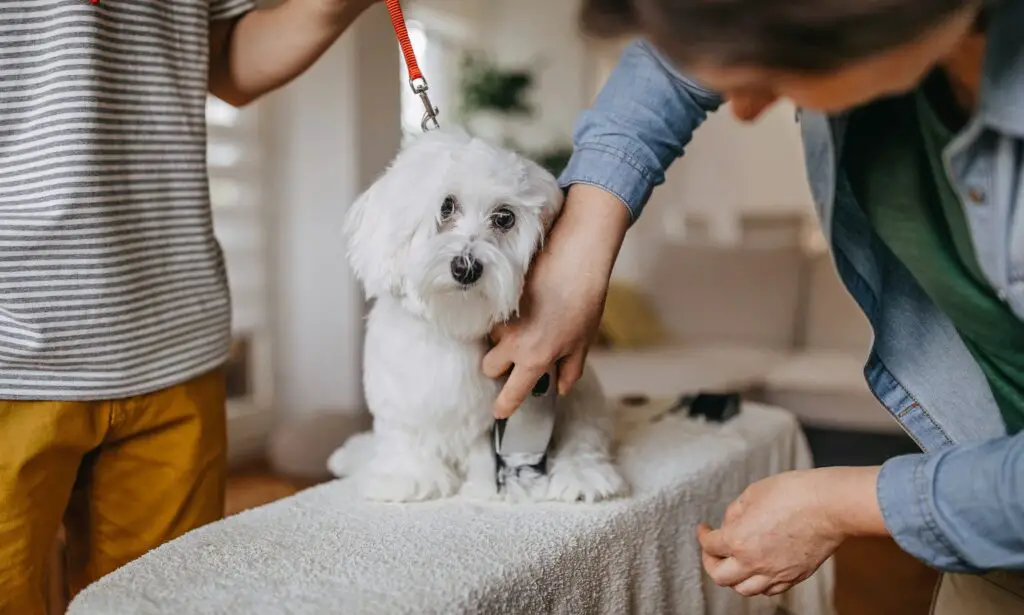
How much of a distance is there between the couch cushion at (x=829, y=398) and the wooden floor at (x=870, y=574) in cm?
59

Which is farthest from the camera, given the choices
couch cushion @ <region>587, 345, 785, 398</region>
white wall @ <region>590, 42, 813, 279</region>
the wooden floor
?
white wall @ <region>590, 42, 813, 279</region>

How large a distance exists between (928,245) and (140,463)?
91 centimetres

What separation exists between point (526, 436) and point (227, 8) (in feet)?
2.25

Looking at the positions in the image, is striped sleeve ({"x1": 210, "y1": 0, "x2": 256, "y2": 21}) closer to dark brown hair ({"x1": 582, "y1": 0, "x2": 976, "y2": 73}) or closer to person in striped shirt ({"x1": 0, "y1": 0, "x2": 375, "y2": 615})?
person in striped shirt ({"x1": 0, "y1": 0, "x2": 375, "y2": 615})

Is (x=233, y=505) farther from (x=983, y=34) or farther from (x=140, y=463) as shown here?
(x=983, y=34)

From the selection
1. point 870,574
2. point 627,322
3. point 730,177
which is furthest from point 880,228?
point 730,177

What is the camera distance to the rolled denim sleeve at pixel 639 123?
0.93 metres

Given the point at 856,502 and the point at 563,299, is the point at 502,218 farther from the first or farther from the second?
the point at 856,502

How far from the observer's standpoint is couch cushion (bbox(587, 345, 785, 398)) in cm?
299

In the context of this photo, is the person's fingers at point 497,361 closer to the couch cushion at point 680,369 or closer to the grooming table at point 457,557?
the grooming table at point 457,557

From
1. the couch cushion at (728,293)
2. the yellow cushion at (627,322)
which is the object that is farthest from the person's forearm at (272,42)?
the couch cushion at (728,293)

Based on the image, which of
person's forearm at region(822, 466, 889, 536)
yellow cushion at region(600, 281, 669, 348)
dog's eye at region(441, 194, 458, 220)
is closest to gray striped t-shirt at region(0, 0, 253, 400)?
dog's eye at region(441, 194, 458, 220)

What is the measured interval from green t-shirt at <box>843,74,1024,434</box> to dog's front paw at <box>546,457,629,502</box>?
40cm

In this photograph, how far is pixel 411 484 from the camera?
3.23 feet
